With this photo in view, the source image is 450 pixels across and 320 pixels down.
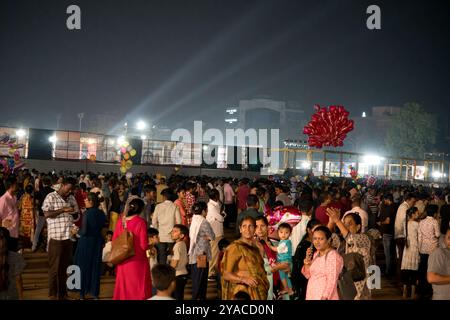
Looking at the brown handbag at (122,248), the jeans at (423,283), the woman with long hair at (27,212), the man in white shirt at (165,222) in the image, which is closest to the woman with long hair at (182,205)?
the man in white shirt at (165,222)

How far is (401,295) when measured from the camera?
11.4 meters

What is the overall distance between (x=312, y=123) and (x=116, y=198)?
11.2 meters

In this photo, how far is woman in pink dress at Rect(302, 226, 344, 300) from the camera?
5750 mm

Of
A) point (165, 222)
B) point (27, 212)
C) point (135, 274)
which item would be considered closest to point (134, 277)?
point (135, 274)

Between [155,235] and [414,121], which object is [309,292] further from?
[414,121]

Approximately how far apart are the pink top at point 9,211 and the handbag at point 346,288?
673 centimetres

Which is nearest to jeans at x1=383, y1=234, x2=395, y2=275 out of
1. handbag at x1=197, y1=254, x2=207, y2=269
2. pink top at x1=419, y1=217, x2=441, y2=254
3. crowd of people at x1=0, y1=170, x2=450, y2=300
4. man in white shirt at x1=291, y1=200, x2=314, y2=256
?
crowd of people at x1=0, y1=170, x2=450, y2=300

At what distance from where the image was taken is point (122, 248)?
693cm

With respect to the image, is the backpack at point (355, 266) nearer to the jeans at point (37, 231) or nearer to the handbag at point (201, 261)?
the handbag at point (201, 261)

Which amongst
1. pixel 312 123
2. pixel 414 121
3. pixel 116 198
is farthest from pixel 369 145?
pixel 116 198

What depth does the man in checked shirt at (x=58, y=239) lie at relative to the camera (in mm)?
9320

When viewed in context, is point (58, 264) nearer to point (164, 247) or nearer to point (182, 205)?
point (164, 247)

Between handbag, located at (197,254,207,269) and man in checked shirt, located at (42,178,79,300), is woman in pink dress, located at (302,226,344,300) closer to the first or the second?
handbag, located at (197,254,207,269)

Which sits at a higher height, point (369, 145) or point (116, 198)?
point (369, 145)
